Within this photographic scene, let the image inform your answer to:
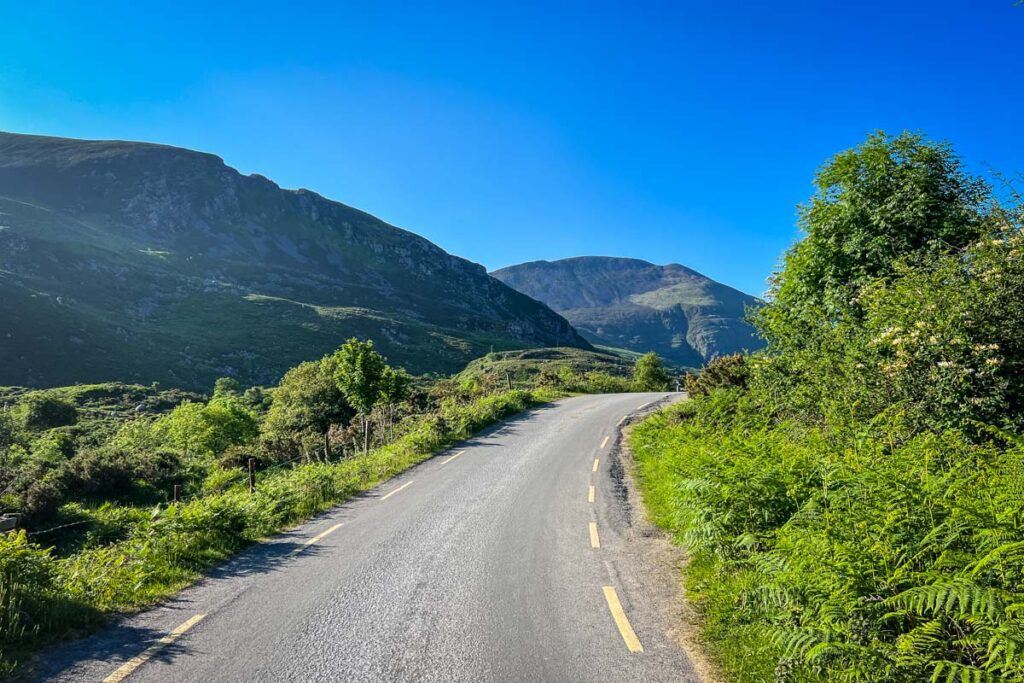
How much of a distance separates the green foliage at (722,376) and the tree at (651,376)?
27712 millimetres

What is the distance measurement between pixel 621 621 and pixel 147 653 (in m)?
5.32

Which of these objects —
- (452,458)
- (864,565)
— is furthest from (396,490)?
(864,565)

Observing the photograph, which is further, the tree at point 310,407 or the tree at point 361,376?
the tree at point 310,407

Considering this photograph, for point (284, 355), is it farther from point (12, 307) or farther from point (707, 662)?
point (707, 662)

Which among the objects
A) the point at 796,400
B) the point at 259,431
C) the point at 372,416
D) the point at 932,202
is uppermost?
the point at 932,202

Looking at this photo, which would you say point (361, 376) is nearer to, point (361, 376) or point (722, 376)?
point (361, 376)

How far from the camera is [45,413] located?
39594 millimetres

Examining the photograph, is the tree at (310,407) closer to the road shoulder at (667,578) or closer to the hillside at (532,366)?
the hillside at (532,366)

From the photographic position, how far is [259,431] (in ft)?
131

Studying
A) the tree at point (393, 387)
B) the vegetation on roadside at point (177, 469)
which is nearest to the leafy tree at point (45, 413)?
the vegetation on roadside at point (177, 469)

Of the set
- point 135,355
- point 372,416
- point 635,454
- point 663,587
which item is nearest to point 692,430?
point 635,454

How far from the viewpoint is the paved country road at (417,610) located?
208 inches

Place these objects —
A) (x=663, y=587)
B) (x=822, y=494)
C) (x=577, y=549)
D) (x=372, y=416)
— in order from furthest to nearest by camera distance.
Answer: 1. (x=372, y=416)
2. (x=577, y=549)
3. (x=663, y=587)
4. (x=822, y=494)

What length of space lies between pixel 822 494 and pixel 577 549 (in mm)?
4043
